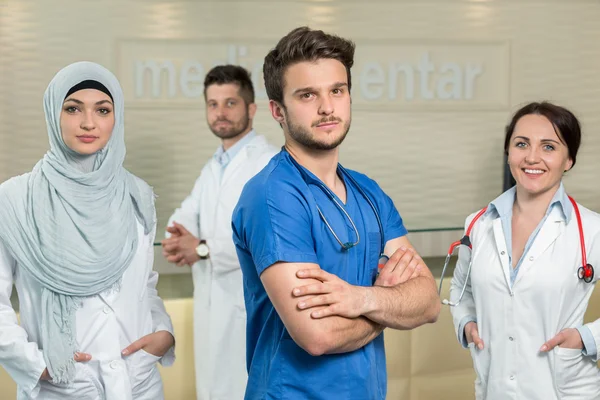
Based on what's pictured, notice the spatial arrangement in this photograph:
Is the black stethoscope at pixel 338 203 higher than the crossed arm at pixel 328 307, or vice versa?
the black stethoscope at pixel 338 203

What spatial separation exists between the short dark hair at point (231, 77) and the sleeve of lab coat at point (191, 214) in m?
0.48

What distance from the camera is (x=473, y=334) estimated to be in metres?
2.82

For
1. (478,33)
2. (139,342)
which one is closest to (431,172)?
(478,33)

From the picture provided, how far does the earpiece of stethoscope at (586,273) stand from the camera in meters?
2.65

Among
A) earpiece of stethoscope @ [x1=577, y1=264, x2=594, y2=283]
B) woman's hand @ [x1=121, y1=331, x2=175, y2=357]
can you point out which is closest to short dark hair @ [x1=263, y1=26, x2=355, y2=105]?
woman's hand @ [x1=121, y1=331, x2=175, y2=357]

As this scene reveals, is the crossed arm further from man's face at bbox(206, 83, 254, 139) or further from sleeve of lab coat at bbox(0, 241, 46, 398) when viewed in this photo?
man's face at bbox(206, 83, 254, 139)

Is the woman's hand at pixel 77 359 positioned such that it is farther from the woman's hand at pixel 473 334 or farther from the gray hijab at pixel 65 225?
the woman's hand at pixel 473 334

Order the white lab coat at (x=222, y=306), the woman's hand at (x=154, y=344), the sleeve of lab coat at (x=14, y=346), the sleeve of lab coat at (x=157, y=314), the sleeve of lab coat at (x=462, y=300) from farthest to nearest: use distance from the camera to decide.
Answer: the white lab coat at (x=222, y=306)
the sleeve of lab coat at (x=462, y=300)
the sleeve of lab coat at (x=157, y=314)
the woman's hand at (x=154, y=344)
the sleeve of lab coat at (x=14, y=346)

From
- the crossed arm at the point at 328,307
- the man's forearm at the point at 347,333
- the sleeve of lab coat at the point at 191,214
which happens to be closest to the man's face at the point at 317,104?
the crossed arm at the point at 328,307

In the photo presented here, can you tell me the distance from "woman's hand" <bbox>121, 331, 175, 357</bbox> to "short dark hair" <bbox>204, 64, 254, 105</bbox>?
1661 mm

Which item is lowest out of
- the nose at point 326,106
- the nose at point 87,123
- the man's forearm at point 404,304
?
the man's forearm at point 404,304

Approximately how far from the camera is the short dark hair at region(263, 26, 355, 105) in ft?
6.78

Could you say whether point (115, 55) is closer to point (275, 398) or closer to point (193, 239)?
point (193, 239)

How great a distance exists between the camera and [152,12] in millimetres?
4184
